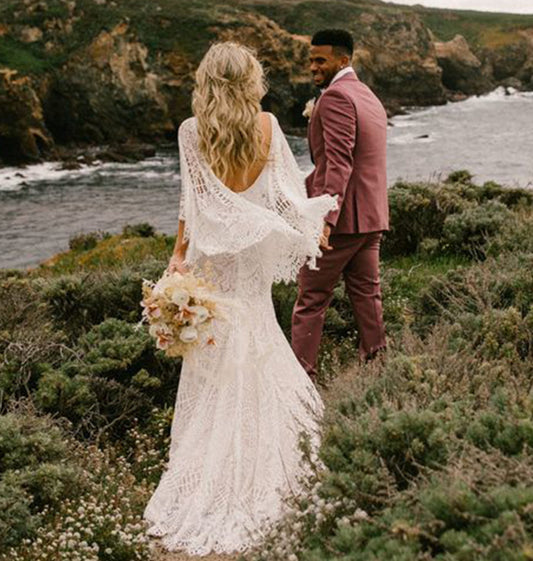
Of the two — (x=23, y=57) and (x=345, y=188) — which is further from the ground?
(x=23, y=57)

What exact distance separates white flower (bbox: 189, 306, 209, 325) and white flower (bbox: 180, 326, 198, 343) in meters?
0.05

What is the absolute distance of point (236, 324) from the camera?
17.4 ft

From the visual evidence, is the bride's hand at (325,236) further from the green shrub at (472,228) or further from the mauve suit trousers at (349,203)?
the green shrub at (472,228)

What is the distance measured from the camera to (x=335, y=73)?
628 cm

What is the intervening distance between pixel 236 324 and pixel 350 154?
5.20 feet

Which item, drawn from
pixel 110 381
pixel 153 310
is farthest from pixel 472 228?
pixel 153 310

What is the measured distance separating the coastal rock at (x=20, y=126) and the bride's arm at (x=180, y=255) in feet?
129

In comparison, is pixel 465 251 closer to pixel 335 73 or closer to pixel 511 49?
pixel 335 73

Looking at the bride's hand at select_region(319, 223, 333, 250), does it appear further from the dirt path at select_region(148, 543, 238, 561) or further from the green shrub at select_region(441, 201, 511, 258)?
the green shrub at select_region(441, 201, 511, 258)

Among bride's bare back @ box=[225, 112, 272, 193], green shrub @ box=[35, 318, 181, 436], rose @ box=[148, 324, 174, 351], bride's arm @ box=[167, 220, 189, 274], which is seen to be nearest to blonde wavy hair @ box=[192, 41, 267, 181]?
bride's bare back @ box=[225, 112, 272, 193]

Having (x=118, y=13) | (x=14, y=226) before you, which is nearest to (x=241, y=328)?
(x=14, y=226)

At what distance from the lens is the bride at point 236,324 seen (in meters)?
4.84

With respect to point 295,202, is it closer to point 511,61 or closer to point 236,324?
point 236,324

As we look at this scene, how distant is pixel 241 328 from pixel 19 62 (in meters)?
49.2
